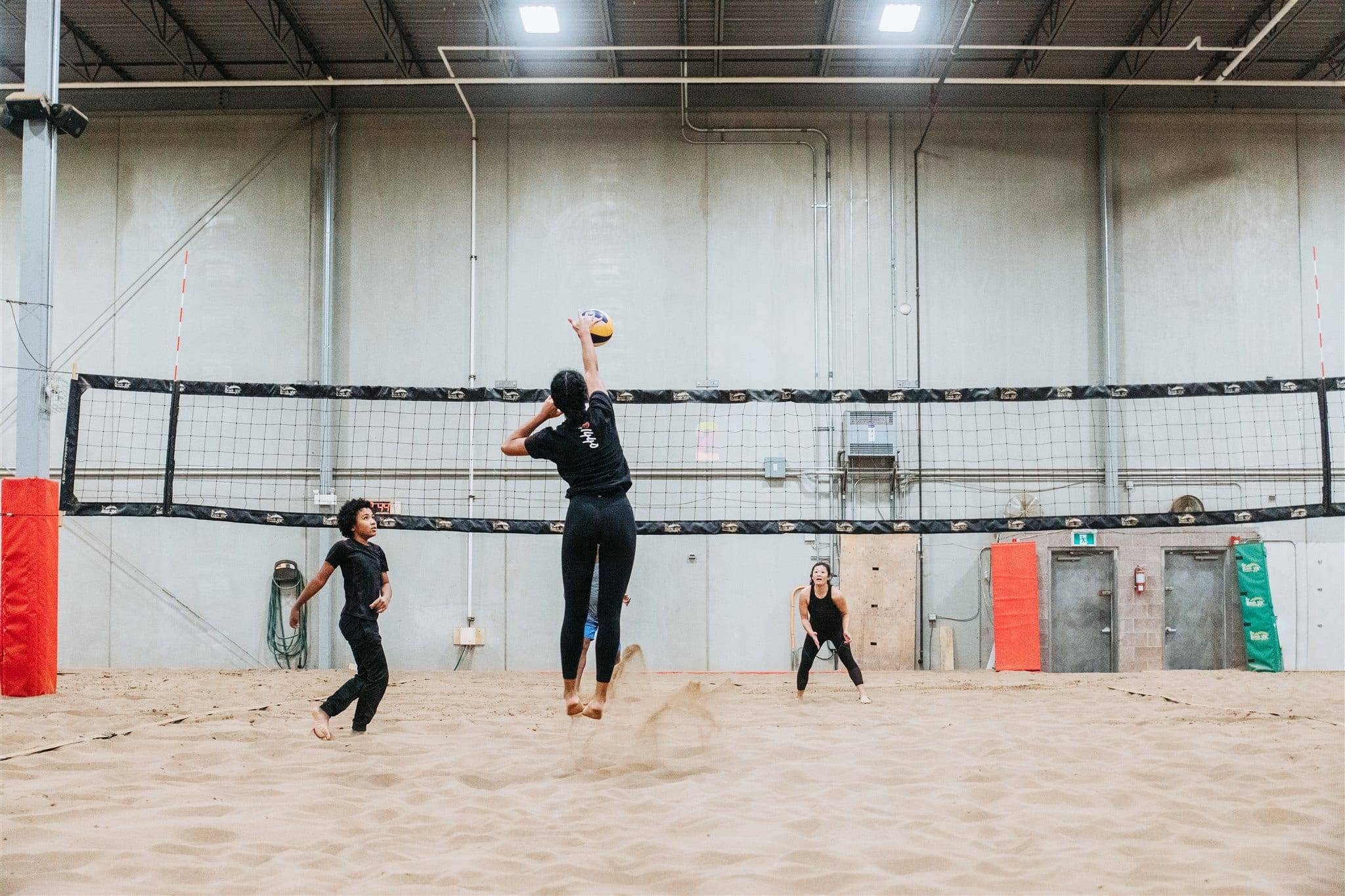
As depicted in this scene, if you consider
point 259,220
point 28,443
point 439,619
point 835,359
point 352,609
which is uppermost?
point 259,220

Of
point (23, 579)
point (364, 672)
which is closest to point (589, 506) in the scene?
point (364, 672)

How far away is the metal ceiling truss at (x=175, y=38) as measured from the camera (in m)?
9.58

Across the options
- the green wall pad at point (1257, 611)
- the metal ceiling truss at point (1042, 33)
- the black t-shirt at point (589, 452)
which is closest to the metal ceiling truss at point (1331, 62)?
the metal ceiling truss at point (1042, 33)

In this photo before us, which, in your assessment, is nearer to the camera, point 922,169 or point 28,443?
point 28,443

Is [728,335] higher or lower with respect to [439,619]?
higher

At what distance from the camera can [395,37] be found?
10.2m

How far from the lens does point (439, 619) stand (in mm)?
10586

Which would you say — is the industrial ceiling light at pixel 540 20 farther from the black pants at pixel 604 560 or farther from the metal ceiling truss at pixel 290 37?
the black pants at pixel 604 560

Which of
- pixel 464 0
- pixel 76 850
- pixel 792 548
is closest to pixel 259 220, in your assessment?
pixel 464 0

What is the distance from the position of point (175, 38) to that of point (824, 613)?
8.82 metres

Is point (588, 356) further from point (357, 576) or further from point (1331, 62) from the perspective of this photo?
point (1331, 62)

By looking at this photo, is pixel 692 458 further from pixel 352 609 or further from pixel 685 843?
pixel 685 843

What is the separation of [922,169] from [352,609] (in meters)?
8.39

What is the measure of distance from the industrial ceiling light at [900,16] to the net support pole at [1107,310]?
2782mm
